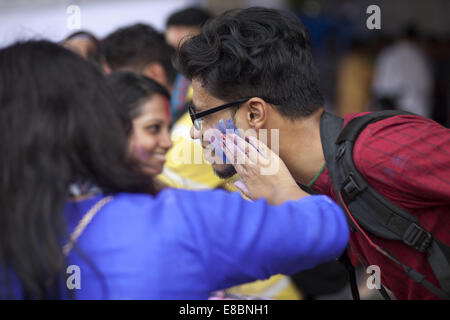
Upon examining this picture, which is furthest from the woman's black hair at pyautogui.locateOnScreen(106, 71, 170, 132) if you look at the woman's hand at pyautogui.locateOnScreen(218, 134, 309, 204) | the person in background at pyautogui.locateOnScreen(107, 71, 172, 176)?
the woman's hand at pyautogui.locateOnScreen(218, 134, 309, 204)

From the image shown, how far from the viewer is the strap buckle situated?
197 cm

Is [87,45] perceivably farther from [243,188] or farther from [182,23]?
[243,188]

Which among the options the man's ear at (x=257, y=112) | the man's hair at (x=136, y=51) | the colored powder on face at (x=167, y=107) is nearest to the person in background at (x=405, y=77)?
the man's hair at (x=136, y=51)

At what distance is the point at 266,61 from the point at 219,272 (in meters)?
1.21

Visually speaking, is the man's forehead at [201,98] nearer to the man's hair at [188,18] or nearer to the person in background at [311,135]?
the person in background at [311,135]

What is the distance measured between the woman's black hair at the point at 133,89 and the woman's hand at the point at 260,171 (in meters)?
1.20

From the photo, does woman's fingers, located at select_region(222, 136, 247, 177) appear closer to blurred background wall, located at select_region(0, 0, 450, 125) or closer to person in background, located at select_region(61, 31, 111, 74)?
person in background, located at select_region(61, 31, 111, 74)

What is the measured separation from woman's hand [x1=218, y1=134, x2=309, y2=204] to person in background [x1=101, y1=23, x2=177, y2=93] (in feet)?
6.97

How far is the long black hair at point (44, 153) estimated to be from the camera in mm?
1254

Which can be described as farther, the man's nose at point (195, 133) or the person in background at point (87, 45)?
the person in background at point (87, 45)

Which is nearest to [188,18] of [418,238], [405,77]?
[418,238]

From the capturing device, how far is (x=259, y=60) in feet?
7.50

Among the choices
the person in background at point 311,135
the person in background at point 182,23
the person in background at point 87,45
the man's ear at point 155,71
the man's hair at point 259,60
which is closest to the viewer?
the person in background at point 311,135
